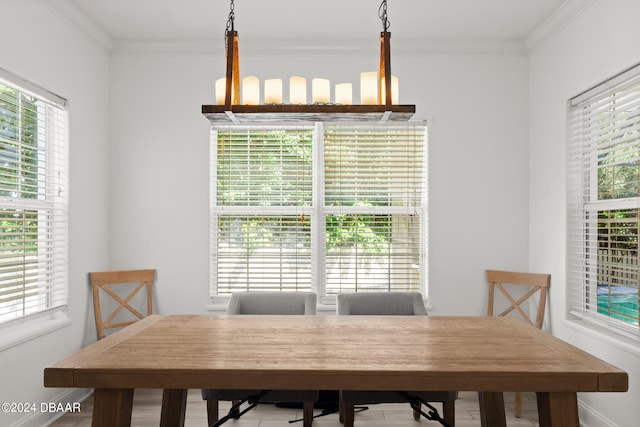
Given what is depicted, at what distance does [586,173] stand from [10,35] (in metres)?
3.53

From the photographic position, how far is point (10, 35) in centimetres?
258

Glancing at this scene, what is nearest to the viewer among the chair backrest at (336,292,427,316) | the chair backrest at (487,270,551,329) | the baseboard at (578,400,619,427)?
the baseboard at (578,400,619,427)

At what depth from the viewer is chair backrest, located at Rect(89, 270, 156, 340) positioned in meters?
3.43

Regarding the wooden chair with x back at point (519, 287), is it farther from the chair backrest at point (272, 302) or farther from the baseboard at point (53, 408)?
the baseboard at point (53, 408)

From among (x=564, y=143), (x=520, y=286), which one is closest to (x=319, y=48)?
(x=564, y=143)

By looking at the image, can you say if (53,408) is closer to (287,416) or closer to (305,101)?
(287,416)

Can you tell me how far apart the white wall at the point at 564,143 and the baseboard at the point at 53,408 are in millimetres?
3354

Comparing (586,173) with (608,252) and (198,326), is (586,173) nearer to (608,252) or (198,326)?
(608,252)

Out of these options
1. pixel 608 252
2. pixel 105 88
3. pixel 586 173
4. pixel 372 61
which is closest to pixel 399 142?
pixel 372 61

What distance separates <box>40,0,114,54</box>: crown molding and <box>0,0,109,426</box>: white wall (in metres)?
0.04

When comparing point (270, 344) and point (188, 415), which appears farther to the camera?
point (188, 415)

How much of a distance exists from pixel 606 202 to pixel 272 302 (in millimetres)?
2115

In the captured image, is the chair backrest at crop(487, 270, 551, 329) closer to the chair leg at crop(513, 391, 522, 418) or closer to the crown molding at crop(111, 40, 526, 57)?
the chair leg at crop(513, 391, 522, 418)

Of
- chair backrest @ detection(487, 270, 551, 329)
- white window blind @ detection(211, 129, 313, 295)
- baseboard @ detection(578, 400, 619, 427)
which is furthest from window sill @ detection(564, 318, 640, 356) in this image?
white window blind @ detection(211, 129, 313, 295)
